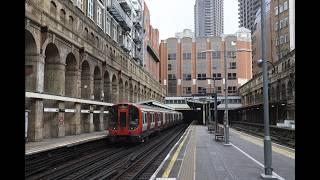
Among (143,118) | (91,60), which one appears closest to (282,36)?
(91,60)

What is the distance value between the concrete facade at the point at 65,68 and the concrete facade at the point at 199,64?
187 ft

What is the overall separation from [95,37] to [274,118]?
92.3ft

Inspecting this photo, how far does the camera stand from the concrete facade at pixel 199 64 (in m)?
99.2

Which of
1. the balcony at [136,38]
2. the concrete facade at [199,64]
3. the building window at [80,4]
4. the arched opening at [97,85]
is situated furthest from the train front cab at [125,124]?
the concrete facade at [199,64]

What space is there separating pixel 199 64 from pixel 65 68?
75.0m

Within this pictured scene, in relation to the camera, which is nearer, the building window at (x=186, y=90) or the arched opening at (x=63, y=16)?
the arched opening at (x=63, y=16)

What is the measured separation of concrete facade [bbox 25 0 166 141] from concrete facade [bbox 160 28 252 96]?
57.0 metres

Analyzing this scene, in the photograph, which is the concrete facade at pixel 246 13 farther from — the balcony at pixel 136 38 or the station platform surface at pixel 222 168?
the station platform surface at pixel 222 168

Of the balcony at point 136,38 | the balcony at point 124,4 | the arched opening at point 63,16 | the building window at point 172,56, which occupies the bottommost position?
the arched opening at point 63,16

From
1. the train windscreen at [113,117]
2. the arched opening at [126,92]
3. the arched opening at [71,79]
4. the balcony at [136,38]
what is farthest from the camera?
the balcony at [136,38]

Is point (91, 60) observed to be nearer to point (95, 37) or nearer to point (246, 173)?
point (95, 37)

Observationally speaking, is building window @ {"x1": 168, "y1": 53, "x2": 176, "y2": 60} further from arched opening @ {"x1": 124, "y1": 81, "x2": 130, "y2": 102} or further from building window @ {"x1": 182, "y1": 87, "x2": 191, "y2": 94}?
arched opening @ {"x1": 124, "y1": 81, "x2": 130, "y2": 102}
